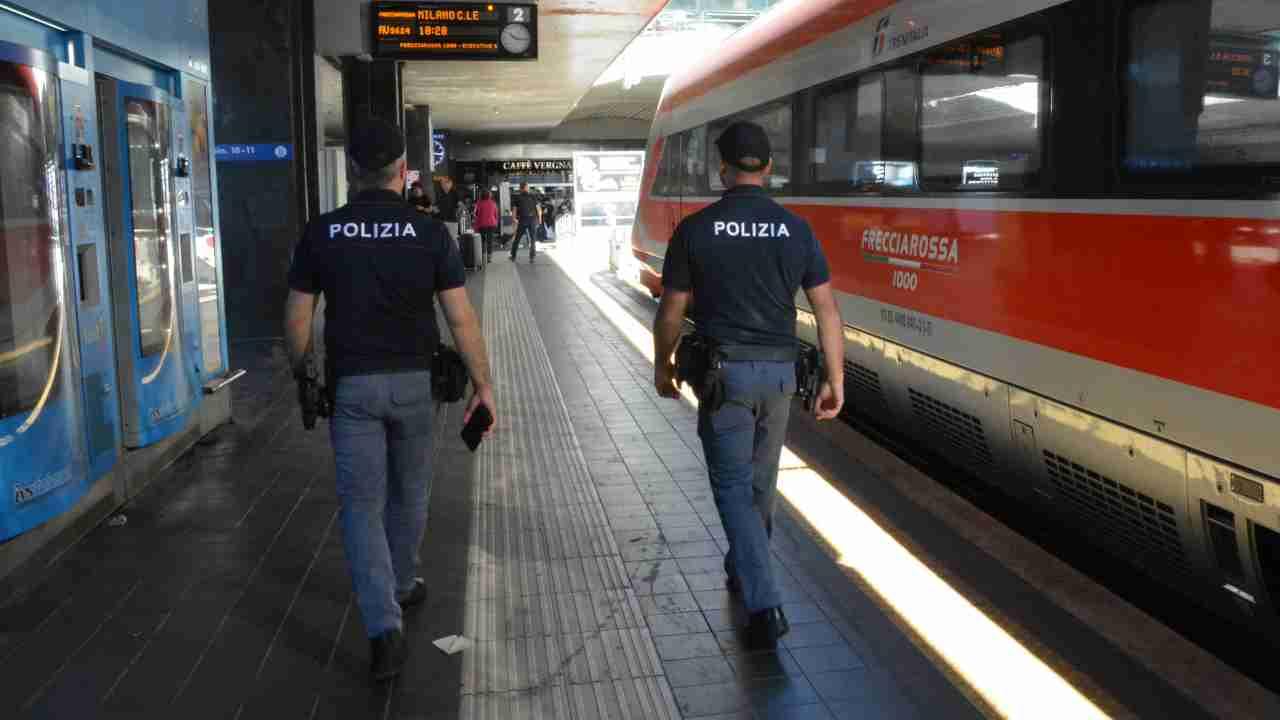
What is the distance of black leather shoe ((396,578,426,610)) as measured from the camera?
4.50 meters

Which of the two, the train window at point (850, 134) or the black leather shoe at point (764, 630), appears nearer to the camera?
the black leather shoe at point (764, 630)

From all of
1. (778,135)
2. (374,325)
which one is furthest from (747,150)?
(778,135)

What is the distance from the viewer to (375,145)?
3924mm

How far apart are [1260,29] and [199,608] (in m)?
4.13

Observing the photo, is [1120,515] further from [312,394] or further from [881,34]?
[881,34]

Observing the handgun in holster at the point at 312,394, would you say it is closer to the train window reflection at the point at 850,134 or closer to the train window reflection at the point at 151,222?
the train window reflection at the point at 151,222

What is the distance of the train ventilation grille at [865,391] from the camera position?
716 centimetres

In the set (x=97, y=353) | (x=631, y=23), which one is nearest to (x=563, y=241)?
(x=631, y=23)

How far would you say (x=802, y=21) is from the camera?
28.1 feet

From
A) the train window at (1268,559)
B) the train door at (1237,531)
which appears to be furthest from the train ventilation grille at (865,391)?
→ the train window at (1268,559)

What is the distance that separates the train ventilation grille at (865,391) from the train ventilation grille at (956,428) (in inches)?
Answer: 22.0

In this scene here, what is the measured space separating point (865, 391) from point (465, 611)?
3.54 m

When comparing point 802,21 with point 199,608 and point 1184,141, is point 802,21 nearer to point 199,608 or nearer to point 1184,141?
point 1184,141

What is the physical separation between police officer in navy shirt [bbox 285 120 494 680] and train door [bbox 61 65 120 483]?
2008mm
